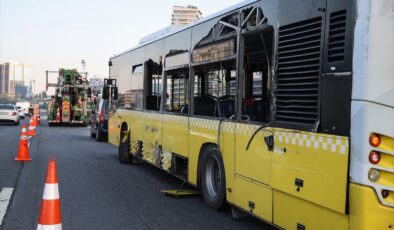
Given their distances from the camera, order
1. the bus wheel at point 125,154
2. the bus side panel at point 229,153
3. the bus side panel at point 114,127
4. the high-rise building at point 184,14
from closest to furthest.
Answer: the bus side panel at point 229,153 → the bus wheel at point 125,154 → the bus side panel at point 114,127 → the high-rise building at point 184,14

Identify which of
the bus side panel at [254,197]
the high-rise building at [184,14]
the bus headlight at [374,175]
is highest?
the high-rise building at [184,14]

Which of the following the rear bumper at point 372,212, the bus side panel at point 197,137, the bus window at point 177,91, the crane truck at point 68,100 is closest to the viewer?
the rear bumper at point 372,212

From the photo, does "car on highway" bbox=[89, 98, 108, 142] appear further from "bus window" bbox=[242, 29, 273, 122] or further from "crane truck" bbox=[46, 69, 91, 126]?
"bus window" bbox=[242, 29, 273, 122]

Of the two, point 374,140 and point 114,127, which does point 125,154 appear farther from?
point 374,140

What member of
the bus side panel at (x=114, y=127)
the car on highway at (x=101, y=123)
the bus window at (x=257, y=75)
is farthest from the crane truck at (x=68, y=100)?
the bus window at (x=257, y=75)

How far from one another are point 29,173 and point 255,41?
22.3 feet

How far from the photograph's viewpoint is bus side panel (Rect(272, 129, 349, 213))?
417cm

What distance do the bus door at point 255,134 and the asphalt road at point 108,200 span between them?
755mm

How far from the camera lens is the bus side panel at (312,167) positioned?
4.17m

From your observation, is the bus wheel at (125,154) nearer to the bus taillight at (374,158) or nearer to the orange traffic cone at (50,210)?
the orange traffic cone at (50,210)

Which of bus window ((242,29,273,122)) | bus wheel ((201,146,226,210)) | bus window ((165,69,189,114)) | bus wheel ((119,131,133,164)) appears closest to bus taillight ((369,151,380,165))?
bus window ((242,29,273,122))

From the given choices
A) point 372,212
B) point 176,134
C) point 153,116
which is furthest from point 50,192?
point 153,116

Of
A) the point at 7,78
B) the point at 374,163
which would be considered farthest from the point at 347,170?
the point at 7,78

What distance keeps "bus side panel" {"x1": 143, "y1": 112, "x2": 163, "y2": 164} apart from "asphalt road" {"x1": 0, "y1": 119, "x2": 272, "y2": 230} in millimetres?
473
